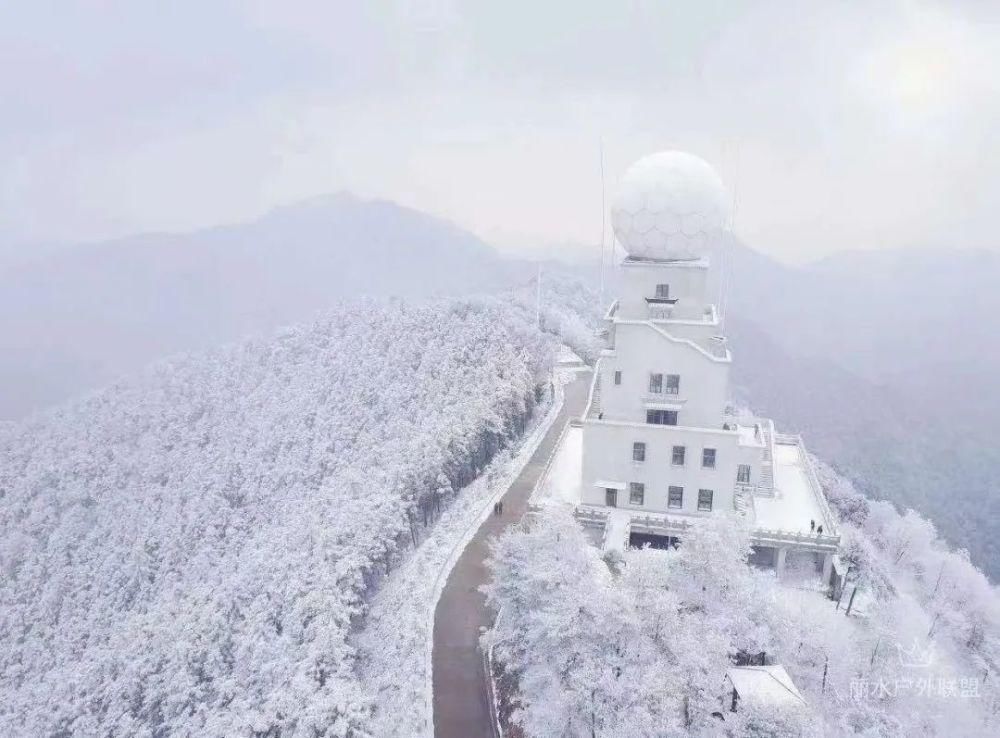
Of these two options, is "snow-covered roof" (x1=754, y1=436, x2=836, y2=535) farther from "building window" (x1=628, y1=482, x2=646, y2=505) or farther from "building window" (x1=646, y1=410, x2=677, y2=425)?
"building window" (x1=646, y1=410, x2=677, y2=425)

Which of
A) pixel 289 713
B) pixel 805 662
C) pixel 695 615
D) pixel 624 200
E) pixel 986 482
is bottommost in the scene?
pixel 986 482

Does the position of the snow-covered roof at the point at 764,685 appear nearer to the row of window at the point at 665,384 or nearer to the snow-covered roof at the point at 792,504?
the snow-covered roof at the point at 792,504

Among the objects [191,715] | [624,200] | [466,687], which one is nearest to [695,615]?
[466,687]

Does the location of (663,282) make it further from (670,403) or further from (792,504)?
(792,504)

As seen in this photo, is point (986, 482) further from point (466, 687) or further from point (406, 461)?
point (466, 687)

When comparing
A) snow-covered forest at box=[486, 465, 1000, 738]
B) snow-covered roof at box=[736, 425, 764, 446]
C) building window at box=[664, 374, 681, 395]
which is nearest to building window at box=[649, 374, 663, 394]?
building window at box=[664, 374, 681, 395]

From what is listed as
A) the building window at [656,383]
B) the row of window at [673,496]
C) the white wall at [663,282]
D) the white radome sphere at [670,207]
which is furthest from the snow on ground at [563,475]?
the white radome sphere at [670,207]
